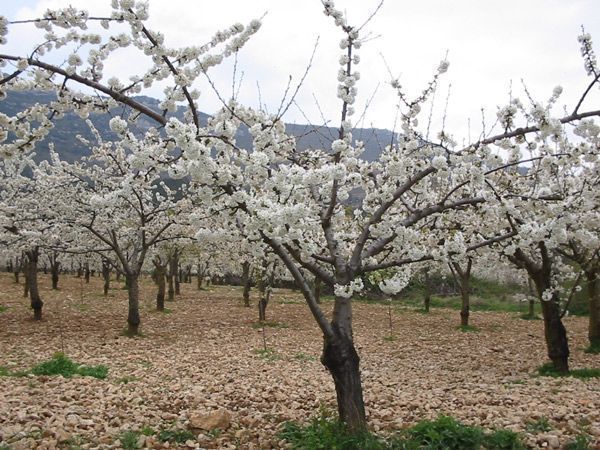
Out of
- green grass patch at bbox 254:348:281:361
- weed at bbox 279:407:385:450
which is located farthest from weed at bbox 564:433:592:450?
green grass patch at bbox 254:348:281:361

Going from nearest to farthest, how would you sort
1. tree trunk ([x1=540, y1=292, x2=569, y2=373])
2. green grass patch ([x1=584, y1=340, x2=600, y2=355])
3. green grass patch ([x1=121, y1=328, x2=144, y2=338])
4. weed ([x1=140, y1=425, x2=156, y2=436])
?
weed ([x1=140, y1=425, x2=156, y2=436]) < tree trunk ([x1=540, y1=292, x2=569, y2=373]) < green grass patch ([x1=584, y1=340, x2=600, y2=355]) < green grass patch ([x1=121, y1=328, x2=144, y2=338])

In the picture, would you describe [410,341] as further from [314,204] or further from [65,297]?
[65,297]

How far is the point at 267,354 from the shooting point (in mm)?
14219

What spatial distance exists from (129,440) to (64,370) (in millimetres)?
4577

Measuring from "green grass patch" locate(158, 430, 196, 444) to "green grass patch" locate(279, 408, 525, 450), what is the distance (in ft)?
4.58

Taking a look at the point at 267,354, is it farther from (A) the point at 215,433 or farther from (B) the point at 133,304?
(A) the point at 215,433

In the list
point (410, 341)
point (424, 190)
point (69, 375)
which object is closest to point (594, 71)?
point (424, 190)

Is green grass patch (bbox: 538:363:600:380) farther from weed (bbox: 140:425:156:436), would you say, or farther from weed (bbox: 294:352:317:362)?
weed (bbox: 140:425:156:436)

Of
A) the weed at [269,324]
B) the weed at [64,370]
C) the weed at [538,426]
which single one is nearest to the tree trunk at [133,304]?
the weed at [269,324]

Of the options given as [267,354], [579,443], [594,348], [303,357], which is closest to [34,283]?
[267,354]

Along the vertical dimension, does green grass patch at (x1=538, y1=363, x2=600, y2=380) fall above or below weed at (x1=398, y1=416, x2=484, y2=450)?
below

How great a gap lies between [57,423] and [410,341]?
1297cm

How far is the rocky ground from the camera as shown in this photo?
6945mm

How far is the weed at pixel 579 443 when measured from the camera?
5.91 meters
